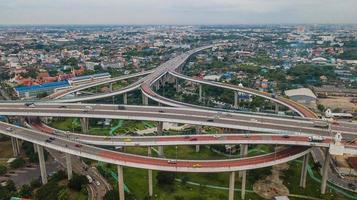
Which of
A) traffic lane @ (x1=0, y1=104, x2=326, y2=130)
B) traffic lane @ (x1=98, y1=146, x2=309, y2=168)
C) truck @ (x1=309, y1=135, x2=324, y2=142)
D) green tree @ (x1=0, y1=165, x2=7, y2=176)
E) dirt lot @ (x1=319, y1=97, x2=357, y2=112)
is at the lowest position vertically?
green tree @ (x1=0, y1=165, x2=7, y2=176)

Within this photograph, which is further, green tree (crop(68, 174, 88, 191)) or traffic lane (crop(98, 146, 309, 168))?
green tree (crop(68, 174, 88, 191))

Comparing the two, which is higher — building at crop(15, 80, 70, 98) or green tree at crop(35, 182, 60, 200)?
building at crop(15, 80, 70, 98)

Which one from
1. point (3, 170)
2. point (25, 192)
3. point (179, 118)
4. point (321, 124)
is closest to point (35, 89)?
point (3, 170)

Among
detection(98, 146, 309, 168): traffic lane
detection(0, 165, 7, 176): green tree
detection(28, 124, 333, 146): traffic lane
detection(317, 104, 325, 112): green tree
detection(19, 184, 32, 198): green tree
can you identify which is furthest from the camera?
detection(317, 104, 325, 112): green tree

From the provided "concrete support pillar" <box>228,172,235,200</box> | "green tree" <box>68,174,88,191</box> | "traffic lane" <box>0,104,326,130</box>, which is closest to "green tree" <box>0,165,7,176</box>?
"traffic lane" <box>0,104,326,130</box>

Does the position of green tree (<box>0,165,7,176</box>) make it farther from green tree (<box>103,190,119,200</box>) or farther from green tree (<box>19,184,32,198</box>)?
green tree (<box>103,190,119,200</box>)

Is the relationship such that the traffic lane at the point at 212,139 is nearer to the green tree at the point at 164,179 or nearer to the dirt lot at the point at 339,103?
the green tree at the point at 164,179

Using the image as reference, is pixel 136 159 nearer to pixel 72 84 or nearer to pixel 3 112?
pixel 3 112

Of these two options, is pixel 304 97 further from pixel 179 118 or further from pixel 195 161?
pixel 195 161

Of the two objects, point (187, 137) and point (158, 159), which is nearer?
point (158, 159)
